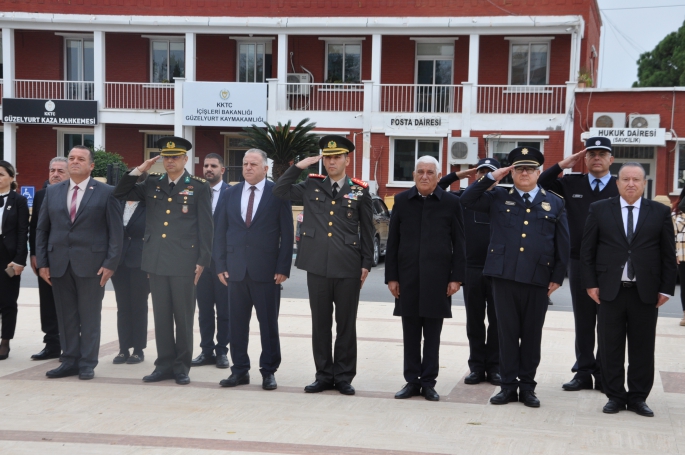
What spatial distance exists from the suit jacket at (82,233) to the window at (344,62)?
22.5m

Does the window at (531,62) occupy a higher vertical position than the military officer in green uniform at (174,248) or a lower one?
higher

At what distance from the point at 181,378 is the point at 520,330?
9.75 ft

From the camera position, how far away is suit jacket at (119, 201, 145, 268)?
822 cm

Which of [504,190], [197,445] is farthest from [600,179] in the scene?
[197,445]

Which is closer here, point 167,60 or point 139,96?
point 139,96

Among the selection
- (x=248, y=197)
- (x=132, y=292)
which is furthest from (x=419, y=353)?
(x=132, y=292)

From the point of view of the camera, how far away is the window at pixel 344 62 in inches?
1163

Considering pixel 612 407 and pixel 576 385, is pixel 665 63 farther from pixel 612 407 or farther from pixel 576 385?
pixel 612 407

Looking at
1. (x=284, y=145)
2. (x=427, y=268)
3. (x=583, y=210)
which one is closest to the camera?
(x=427, y=268)

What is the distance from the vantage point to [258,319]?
7211mm

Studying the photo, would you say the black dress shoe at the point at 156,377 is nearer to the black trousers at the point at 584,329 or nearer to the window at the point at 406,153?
the black trousers at the point at 584,329

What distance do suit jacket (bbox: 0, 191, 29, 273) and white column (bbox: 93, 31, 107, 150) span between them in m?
21.1

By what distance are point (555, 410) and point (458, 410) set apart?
30.4 inches

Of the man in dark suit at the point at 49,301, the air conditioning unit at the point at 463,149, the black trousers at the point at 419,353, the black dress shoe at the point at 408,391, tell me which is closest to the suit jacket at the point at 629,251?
the black trousers at the point at 419,353
